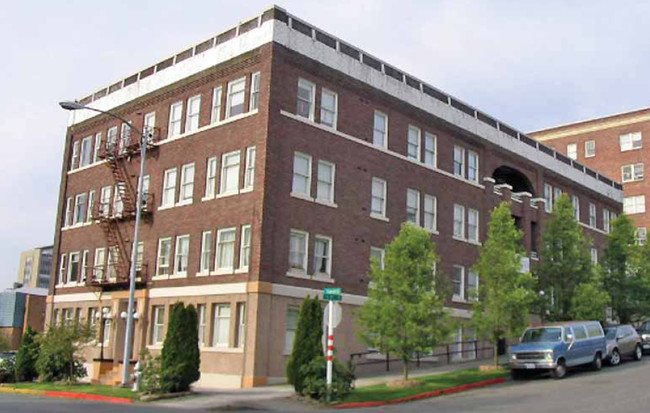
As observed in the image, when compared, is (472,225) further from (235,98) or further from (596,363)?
(235,98)

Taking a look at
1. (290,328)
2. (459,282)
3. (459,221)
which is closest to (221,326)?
(290,328)

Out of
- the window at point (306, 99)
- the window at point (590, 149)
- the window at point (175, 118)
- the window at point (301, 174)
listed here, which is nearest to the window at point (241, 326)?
the window at point (301, 174)

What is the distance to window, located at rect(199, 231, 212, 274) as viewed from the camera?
104 feet

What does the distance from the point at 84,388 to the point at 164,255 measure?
27.7 ft

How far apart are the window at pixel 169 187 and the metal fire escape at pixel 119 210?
102 centimetres

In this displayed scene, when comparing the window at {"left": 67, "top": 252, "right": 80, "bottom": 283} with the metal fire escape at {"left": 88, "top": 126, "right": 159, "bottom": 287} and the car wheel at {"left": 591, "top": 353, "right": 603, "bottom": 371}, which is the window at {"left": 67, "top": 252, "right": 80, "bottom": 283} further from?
the car wheel at {"left": 591, "top": 353, "right": 603, "bottom": 371}

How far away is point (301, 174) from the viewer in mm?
31141

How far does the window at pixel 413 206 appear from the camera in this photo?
3656 cm

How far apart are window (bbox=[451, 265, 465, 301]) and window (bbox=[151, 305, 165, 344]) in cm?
1551

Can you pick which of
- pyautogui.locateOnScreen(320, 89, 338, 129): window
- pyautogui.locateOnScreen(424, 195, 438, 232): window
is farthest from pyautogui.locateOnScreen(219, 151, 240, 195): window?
pyautogui.locateOnScreen(424, 195, 438, 232): window

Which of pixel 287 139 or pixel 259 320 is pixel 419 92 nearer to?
pixel 287 139

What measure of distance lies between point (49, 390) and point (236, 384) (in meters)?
7.08

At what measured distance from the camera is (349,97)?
3388 centimetres

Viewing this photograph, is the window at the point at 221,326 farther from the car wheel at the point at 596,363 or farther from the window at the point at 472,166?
the window at the point at 472,166
